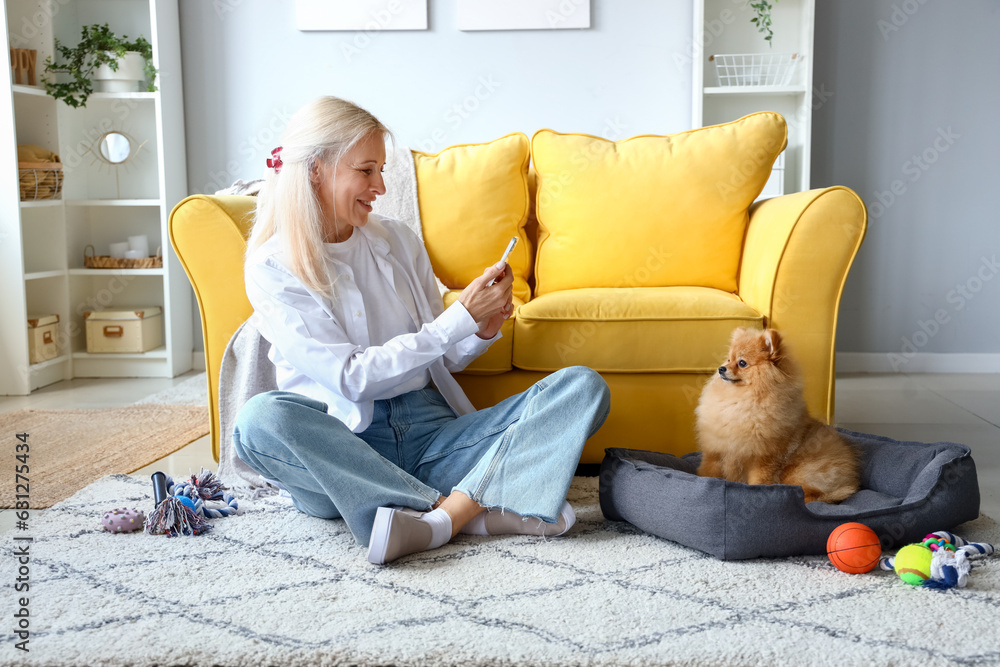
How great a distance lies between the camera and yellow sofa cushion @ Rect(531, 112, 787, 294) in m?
2.40

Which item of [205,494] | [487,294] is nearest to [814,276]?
[487,294]

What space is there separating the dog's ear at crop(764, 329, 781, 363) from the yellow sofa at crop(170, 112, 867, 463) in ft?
1.08

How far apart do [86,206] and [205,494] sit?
242 centimetres

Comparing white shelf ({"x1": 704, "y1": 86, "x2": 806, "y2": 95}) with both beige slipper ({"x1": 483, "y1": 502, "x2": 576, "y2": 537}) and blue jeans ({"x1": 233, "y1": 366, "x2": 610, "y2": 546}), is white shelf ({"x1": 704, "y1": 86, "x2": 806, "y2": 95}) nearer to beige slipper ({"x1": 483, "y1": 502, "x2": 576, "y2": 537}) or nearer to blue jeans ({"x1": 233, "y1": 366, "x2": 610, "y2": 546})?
blue jeans ({"x1": 233, "y1": 366, "x2": 610, "y2": 546})

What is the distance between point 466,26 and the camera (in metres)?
3.45

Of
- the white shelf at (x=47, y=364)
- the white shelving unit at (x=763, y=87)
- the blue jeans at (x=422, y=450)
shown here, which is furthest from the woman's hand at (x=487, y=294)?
the white shelf at (x=47, y=364)

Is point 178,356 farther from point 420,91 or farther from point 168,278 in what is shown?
point 420,91

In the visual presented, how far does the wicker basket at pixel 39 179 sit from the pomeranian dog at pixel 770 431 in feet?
9.37

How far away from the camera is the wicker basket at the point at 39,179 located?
320 centimetres

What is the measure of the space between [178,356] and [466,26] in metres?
1.93

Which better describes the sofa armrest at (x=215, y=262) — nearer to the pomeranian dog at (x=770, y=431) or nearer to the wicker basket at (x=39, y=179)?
the pomeranian dog at (x=770, y=431)

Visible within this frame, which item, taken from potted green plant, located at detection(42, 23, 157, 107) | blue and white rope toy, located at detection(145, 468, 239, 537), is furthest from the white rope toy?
potted green plant, located at detection(42, 23, 157, 107)

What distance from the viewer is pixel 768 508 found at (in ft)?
4.83

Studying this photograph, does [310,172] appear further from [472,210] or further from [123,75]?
[123,75]
